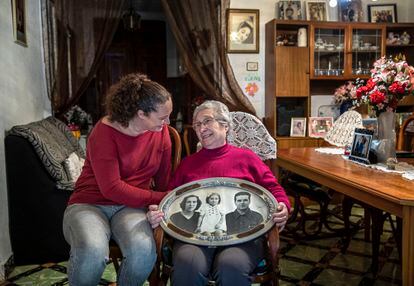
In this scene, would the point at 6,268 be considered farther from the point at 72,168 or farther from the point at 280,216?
the point at 280,216

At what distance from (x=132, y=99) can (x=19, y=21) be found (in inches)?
71.9

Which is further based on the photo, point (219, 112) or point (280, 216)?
point (219, 112)

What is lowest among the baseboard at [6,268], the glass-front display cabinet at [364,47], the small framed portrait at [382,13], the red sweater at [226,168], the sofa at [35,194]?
the baseboard at [6,268]

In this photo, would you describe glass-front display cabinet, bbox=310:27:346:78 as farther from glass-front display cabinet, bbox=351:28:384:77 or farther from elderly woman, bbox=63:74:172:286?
elderly woman, bbox=63:74:172:286

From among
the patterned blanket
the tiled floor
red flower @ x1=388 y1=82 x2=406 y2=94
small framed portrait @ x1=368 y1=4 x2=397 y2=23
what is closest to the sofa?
the patterned blanket

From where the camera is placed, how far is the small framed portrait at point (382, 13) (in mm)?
4453

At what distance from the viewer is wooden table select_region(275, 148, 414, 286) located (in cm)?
163

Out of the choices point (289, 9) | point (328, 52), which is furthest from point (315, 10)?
point (328, 52)

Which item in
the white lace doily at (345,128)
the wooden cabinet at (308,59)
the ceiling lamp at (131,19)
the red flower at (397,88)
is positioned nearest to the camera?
the red flower at (397,88)

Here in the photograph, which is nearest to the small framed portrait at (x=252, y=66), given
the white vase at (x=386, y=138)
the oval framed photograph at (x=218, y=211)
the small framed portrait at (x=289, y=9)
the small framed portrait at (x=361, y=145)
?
the small framed portrait at (x=289, y=9)

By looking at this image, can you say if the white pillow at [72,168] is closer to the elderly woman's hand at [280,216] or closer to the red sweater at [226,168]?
the red sweater at [226,168]

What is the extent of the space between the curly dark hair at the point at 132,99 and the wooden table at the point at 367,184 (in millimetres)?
1010

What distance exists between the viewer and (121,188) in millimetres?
1695

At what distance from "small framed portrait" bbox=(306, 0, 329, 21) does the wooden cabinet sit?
0.64 ft
